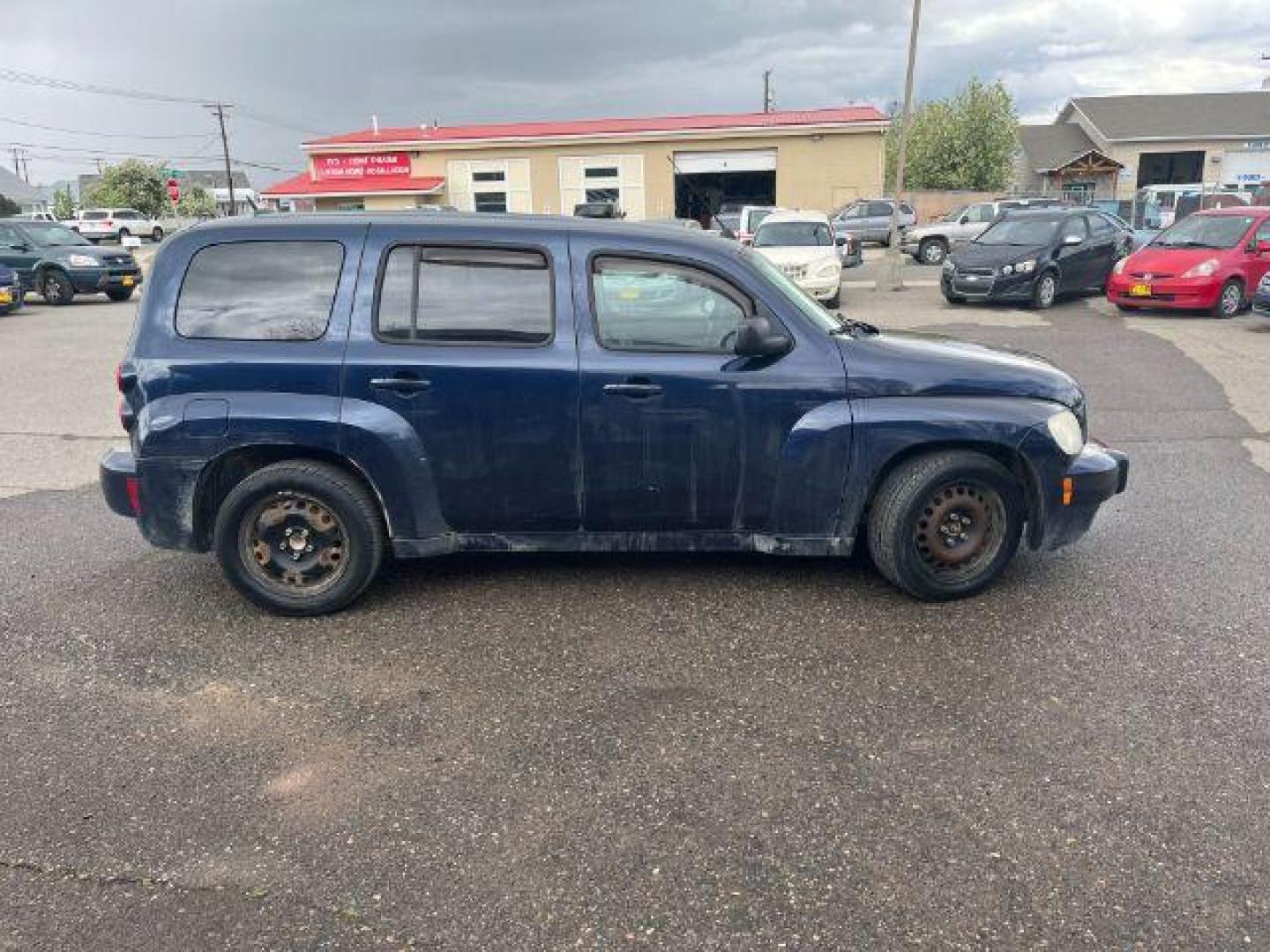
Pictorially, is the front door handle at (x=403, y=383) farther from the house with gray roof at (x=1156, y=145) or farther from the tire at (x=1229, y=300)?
the house with gray roof at (x=1156, y=145)

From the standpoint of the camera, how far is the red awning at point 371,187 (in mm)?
38688

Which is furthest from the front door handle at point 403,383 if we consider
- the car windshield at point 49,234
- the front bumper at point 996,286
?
the car windshield at point 49,234

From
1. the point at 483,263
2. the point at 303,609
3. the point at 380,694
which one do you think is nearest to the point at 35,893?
the point at 380,694

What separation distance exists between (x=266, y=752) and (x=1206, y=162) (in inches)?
2218

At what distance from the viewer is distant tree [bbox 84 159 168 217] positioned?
2516 inches

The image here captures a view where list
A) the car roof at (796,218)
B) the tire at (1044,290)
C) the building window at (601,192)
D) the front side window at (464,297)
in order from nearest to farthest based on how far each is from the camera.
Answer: the front side window at (464,297)
the tire at (1044,290)
the car roof at (796,218)
the building window at (601,192)

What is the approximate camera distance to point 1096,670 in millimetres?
3777

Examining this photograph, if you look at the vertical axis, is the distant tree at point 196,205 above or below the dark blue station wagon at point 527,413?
above

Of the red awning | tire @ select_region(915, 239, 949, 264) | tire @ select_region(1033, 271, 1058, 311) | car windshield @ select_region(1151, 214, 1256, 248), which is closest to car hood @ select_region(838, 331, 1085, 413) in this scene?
tire @ select_region(1033, 271, 1058, 311)

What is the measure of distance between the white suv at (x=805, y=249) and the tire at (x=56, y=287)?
14.0m

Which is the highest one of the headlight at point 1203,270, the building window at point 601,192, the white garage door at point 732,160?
the white garage door at point 732,160

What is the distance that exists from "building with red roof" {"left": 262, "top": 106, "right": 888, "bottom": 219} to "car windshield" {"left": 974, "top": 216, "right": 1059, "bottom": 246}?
2206cm

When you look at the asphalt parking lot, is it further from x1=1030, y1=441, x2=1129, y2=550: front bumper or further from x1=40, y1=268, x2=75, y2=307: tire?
x1=40, y1=268, x2=75, y2=307: tire

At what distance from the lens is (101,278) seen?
19.5 meters
